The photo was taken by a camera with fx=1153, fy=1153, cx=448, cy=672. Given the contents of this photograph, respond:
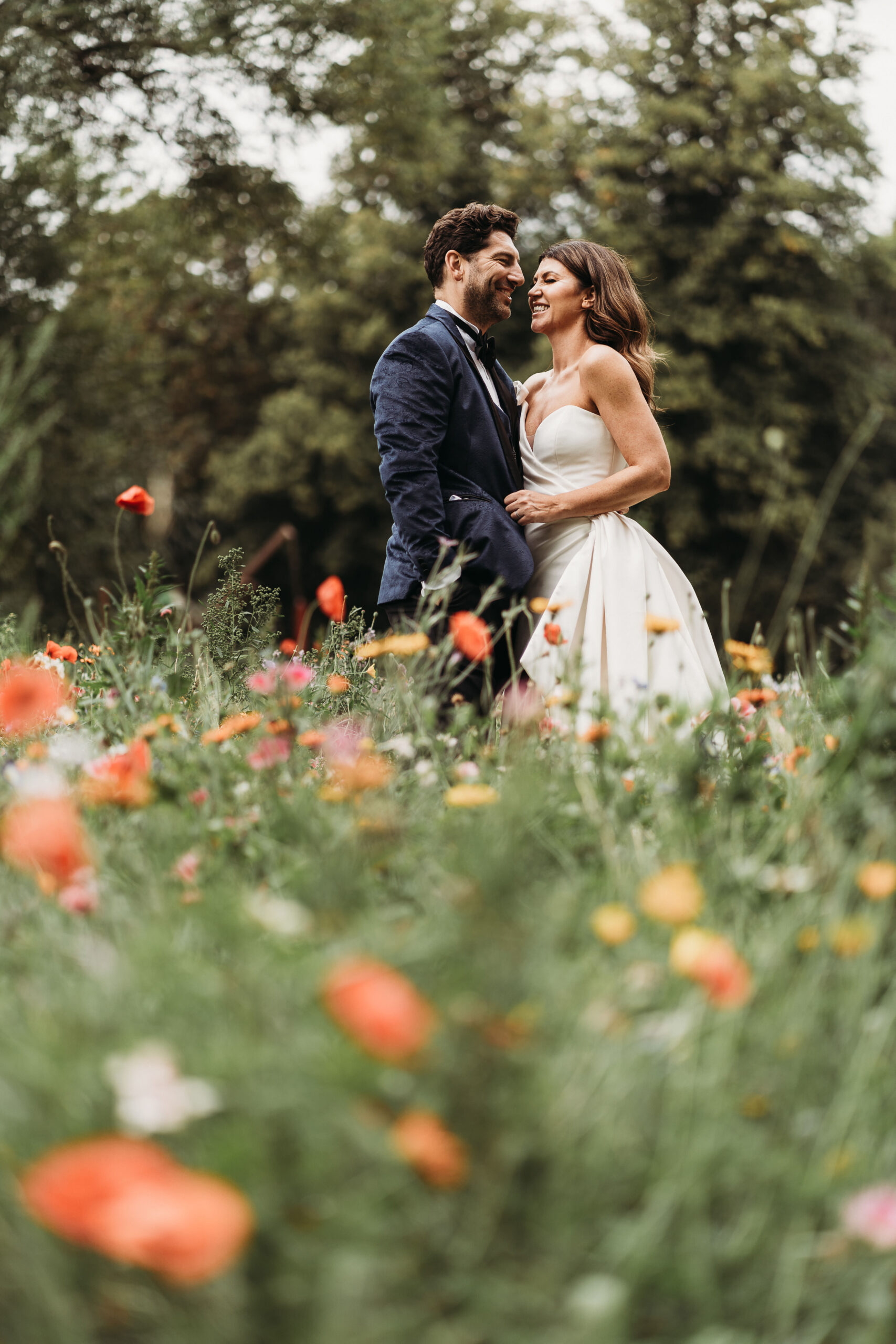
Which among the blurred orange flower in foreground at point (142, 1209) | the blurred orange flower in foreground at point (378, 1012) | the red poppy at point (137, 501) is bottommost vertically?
the red poppy at point (137, 501)

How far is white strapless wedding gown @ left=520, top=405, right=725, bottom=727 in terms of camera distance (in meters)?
3.52

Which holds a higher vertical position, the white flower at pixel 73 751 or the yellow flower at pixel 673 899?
the yellow flower at pixel 673 899

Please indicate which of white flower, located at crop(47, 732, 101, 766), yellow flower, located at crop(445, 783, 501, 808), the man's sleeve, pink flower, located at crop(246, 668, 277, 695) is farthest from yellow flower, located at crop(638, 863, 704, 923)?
the man's sleeve

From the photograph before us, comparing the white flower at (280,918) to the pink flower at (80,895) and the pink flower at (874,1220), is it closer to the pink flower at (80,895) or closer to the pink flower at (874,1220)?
the pink flower at (80,895)

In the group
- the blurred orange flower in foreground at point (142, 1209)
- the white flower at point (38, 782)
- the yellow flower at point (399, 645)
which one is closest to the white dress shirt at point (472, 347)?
the yellow flower at point (399, 645)

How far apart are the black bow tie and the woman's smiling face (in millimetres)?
163

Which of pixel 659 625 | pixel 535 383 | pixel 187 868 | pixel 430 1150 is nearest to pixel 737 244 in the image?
pixel 535 383

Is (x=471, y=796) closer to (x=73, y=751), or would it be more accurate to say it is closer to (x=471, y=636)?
(x=471, y=636)

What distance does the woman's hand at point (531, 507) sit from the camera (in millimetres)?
3586

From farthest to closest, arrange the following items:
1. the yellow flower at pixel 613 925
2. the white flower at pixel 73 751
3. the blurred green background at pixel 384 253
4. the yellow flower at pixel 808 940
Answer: the blurred green background at pixel 384 253 → the white flower at pixel 73 751 → the yellow flower at pixel 808 940 → the yellow flower at pixel 613 925

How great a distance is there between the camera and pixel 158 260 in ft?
49.2

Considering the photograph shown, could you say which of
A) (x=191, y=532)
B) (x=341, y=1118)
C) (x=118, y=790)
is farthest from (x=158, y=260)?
(x=341, y=1118)

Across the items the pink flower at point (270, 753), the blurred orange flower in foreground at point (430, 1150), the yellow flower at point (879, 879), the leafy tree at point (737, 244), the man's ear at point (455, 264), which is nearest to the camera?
the blurred orange flower in foreground at point (430, 1150)

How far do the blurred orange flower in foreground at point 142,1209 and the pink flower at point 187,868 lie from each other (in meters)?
0.94
